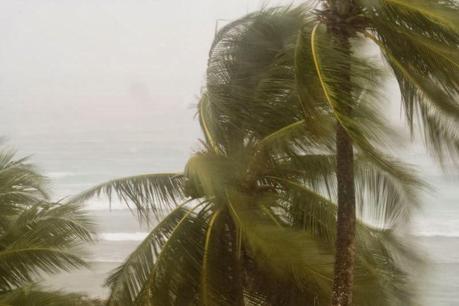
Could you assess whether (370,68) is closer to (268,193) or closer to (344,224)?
(344,224)

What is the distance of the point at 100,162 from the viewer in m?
36.2

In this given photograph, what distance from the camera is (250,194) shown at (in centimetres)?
776

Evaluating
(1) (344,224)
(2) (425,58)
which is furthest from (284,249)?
(2) (425,58)

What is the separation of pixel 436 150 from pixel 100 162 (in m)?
31.0

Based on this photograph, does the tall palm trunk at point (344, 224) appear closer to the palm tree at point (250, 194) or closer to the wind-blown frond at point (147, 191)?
the palm tree at point (250, 194)

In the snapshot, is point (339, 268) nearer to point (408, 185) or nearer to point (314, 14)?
point (408, 185)

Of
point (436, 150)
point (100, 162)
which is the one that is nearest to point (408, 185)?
point (436, 150)

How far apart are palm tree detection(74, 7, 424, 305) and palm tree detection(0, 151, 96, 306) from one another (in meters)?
0.57

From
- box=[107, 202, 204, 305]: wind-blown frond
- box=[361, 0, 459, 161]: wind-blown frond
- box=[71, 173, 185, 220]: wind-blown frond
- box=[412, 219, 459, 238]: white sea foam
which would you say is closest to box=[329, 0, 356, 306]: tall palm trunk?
box=[361, 0, 459, 161]: wind-blown frond

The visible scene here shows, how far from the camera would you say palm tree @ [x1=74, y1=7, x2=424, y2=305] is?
7.61 meters

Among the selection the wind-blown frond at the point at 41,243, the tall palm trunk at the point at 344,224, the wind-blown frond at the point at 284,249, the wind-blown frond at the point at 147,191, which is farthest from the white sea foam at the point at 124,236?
the tall palm trunk at the point at 344,224

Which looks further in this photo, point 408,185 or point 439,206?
point 439,206

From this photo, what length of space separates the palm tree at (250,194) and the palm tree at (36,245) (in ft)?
1.88

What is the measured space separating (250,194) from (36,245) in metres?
2.54
